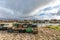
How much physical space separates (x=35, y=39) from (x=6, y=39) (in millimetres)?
1549

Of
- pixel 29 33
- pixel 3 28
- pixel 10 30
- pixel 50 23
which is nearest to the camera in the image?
pixel 29 33

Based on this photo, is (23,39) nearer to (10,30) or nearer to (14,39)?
(14,39)

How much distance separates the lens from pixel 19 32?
10.2 meters

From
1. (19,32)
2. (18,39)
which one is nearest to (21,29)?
(19,32)

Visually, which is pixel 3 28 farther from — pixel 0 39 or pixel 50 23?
pixel 50 23

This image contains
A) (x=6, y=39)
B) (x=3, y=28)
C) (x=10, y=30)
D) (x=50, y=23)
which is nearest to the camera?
(x=6, y=39)

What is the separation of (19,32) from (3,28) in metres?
1.82

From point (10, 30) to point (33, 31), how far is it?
1.69 meters

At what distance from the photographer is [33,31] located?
985 centimetres

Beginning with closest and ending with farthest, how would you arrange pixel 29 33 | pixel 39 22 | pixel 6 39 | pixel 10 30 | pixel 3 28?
pixel 6 39 < pixel 29 33 < pixel 10 30 < pixel 3 28 < pixel 39 22

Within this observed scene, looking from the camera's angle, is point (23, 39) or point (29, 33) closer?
point (23, 39)

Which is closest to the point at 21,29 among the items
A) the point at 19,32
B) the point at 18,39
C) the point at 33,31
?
the point at 19,32

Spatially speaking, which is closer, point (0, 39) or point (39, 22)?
point (0, 39)

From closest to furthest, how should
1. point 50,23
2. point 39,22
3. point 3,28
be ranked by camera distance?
point 3,28 < point 50,23 < point 39,22
